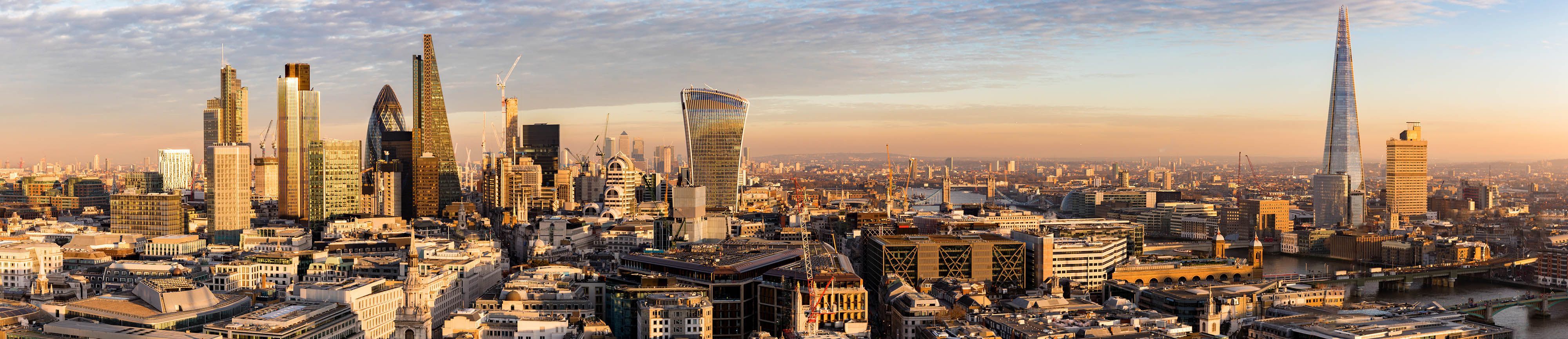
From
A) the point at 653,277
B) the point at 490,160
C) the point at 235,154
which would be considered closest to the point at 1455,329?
the point at 653,277

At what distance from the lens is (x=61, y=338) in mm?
37219

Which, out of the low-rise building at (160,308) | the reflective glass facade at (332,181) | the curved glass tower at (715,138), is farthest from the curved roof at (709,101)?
the low-rise building at (160,308)

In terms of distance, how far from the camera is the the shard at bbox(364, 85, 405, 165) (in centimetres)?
12481

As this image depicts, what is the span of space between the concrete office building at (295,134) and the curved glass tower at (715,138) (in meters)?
29.6

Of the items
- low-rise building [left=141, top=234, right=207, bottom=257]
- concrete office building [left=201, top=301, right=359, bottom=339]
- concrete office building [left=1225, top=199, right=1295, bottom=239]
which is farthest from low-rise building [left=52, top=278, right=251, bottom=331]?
concrete office building [left=1225, top=199, right=1295, bottom=239]

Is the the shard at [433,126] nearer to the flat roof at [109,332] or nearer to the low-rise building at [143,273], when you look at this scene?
the low-rise building at [143,273]

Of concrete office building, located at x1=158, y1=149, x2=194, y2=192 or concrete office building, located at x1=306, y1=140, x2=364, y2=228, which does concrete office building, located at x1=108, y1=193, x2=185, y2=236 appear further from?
concrete office building, located at x1=158, y1=149, x2=194, y2=192

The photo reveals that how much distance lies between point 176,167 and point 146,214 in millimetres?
67811

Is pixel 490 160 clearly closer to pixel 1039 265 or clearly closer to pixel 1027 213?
pixel 1027 213

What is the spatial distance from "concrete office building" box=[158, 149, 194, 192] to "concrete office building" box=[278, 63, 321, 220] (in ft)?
140

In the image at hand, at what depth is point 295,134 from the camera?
10275cm

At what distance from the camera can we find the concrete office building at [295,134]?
99375 millimetres

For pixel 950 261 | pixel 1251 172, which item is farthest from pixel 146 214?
pixel 1251 172

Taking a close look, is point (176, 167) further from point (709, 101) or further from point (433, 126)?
point (709, 101)
